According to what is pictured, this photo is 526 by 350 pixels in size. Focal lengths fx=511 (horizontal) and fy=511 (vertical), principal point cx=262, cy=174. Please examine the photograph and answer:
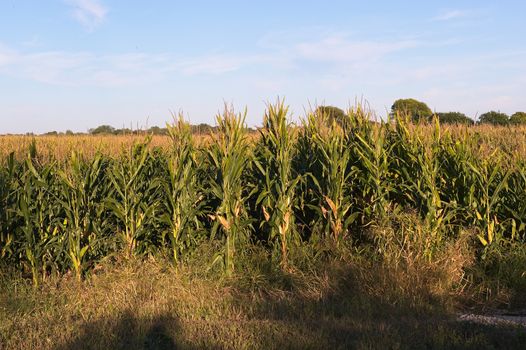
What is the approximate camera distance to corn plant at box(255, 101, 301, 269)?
8188 millimetres

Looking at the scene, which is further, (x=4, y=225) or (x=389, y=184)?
Result: (x=389, y=184)

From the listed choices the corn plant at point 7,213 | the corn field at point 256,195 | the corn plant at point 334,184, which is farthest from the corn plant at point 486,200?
the corn plant at point 7,213

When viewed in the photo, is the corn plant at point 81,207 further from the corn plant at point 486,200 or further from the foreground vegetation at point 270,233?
the corn plant at point 486,200

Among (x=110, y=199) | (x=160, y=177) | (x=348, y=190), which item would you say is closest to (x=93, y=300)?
(x=110, y=199)

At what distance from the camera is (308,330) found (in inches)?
208

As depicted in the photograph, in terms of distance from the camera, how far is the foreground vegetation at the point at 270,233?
607 centimetres

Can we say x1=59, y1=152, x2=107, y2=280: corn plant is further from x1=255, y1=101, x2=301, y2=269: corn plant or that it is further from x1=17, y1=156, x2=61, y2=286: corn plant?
x1=255, y1=101, x2=301, y2=269: corn plant

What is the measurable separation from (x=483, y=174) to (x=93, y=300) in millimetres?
6315

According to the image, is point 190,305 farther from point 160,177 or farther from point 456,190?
point 456,190

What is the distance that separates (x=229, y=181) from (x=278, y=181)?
87cm

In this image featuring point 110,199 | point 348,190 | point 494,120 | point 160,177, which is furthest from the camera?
point 494,120

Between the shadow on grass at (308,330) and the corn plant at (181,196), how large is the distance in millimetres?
2029

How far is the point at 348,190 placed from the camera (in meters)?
9.09

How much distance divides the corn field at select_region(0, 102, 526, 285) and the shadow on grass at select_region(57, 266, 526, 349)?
174 cm
